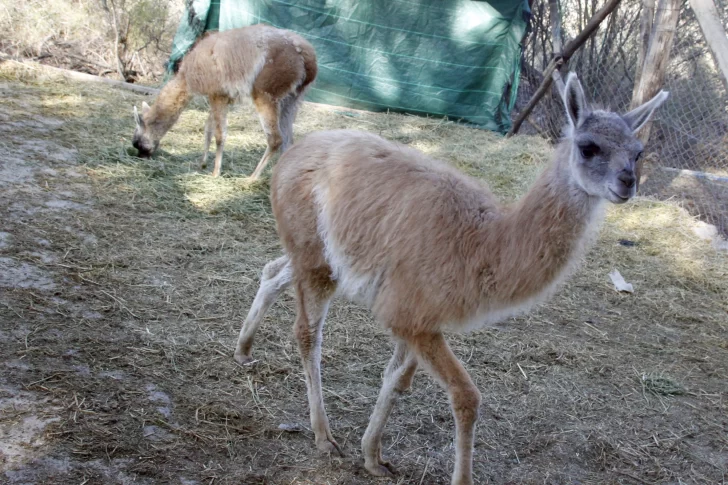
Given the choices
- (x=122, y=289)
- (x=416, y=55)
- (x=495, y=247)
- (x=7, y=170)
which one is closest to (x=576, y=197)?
(x=495, y=247)

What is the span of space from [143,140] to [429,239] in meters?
5.24

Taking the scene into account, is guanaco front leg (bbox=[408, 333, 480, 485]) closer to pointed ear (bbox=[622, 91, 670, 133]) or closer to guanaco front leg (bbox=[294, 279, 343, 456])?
guanaco front leg (bbox=[294, 279, 343, 456])

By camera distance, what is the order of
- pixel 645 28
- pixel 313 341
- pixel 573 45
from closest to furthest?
pixel 313 341 < pixel 645 28 < pixel 573 45

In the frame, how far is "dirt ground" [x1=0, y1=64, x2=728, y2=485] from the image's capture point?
2.84m

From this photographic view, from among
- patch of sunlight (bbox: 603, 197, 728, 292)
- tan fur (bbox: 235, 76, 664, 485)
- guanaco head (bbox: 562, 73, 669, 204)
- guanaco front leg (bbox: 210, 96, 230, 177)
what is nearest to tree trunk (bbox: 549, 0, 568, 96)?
patch of sunlight (bbox: 603, 197, 728, 292)

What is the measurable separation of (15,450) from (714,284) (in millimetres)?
5606

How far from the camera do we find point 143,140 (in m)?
6.99

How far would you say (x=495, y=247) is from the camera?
2617 millimetres

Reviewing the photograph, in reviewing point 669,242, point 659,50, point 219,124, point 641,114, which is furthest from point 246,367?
point 659,50

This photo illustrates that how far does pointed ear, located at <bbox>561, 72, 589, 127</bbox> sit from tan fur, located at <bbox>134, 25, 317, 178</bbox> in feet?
14.8

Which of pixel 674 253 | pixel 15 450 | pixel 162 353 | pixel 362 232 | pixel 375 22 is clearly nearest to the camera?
pixel 15 450

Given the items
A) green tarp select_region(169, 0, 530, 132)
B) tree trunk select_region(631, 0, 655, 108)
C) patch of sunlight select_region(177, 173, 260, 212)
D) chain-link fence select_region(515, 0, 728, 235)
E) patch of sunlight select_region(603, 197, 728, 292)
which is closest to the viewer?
patch of sunlight select_region(603, 197, 728, 292)

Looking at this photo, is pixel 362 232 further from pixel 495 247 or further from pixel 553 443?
pixel 553 443

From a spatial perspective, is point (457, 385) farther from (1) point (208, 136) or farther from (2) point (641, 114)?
(1) point (208, 136)
